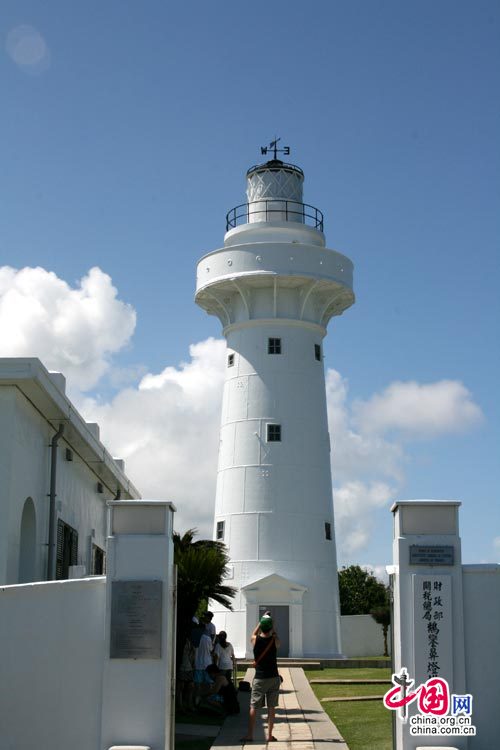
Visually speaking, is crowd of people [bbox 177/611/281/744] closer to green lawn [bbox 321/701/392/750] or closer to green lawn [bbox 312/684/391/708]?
green lawn [bbox 321/701/392/750]

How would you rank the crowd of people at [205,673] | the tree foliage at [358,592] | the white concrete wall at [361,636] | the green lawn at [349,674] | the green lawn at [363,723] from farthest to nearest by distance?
the tree foliage at [358,592] → the white concrete wall at [361,636] → the green lawn at [349,674] → the crowd of people at [205,673] → the green lawn at [363,723]

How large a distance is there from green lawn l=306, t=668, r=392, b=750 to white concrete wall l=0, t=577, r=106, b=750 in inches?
158

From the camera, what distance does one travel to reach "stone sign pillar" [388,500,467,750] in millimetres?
11812

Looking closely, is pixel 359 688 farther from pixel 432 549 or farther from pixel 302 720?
pixel 432 549

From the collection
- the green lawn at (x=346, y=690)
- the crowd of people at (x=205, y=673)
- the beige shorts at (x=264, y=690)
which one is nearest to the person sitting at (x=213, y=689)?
the crowd of people at (x=205, y=673)

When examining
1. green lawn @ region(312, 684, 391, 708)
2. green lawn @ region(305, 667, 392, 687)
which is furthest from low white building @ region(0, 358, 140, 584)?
green lawn @ region(305, 667, 392, 687)

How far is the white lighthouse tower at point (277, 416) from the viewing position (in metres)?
34.8

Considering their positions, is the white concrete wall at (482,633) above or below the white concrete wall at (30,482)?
below

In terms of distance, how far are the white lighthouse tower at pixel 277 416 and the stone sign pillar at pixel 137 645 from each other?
2309 cm

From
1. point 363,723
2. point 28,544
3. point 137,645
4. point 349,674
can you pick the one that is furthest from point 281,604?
point 137,645

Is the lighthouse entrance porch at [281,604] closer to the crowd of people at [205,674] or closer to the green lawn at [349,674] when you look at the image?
the green lawn at [349,674]

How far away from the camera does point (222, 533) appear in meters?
35.7

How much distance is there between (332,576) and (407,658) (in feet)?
79.5

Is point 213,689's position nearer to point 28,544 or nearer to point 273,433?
point 28,544
